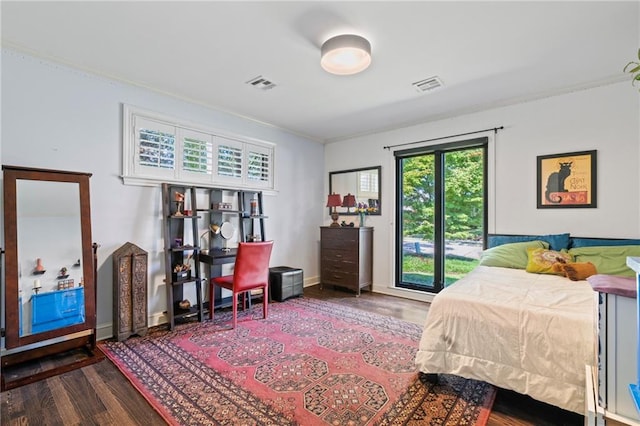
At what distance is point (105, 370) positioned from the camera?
2283mm

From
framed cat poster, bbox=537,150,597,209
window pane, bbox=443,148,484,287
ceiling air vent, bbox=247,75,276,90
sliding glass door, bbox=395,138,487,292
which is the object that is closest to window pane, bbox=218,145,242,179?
ceiling air vent, bbox=247,75,276,90

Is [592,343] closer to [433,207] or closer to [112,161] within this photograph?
[433,207]

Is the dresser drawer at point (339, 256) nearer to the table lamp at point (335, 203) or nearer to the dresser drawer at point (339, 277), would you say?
the dresser drawer at point (339, 277)

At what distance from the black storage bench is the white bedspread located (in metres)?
2.36

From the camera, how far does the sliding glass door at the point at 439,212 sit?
393 cm

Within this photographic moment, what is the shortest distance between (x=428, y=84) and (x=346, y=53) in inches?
48.1

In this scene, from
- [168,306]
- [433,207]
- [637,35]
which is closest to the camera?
[637,35]

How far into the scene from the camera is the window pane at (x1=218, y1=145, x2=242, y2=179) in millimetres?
3918

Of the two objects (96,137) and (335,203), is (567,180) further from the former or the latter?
(96,137)

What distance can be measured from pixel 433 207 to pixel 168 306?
3572 mm

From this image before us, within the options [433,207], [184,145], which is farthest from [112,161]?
[433,207]

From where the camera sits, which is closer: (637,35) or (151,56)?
(637,35)

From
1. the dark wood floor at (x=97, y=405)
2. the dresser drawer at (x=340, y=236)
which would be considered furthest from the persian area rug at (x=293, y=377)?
the dresser drawer at (x=340, y=236)

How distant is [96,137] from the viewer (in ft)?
9.53
